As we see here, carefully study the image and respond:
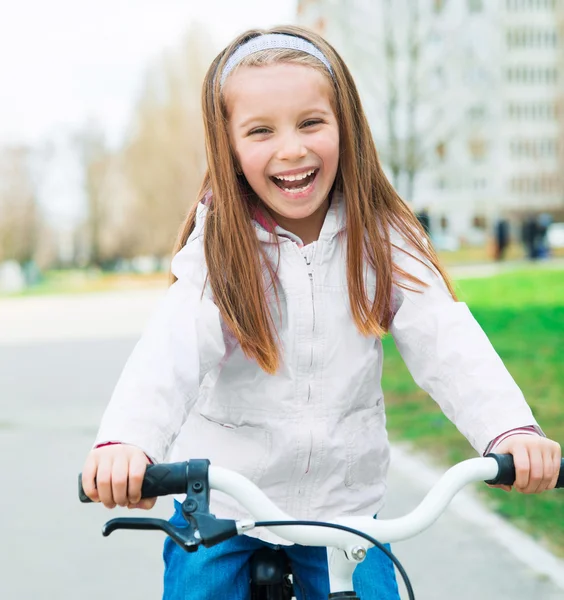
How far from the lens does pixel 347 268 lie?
2.19 metres

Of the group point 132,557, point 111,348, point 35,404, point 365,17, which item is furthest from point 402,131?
point 132,557

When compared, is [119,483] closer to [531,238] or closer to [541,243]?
[531,238]

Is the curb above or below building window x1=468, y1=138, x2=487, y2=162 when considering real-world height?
above

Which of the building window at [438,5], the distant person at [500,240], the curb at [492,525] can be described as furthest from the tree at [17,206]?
the curb at [492,525]

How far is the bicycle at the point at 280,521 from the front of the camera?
1.55 metres

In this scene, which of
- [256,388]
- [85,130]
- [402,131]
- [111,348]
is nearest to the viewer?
[256,388]

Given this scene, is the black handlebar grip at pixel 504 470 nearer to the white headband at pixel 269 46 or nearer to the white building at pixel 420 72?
the white headband at pixel 269 46

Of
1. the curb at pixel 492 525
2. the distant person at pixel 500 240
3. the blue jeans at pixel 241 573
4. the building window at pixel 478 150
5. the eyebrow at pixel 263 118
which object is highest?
the eyebrow at pixel 263 118

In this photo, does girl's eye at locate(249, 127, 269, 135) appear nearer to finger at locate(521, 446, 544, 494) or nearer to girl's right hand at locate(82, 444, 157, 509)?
girl's right hand at locate(82, 444, 157, 509)

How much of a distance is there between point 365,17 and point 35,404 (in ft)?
55.2

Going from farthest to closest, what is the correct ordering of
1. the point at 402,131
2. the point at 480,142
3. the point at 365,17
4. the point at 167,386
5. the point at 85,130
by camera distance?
1. the point at 480,142
2. the point at 85,130
3. the point at 402,131
4. the point at 365,17
5. the point at 167,386

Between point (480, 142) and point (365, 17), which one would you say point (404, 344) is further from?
point (480, 142)

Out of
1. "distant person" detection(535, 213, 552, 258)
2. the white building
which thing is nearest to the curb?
the white building

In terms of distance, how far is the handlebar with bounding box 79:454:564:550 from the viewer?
1575mm
